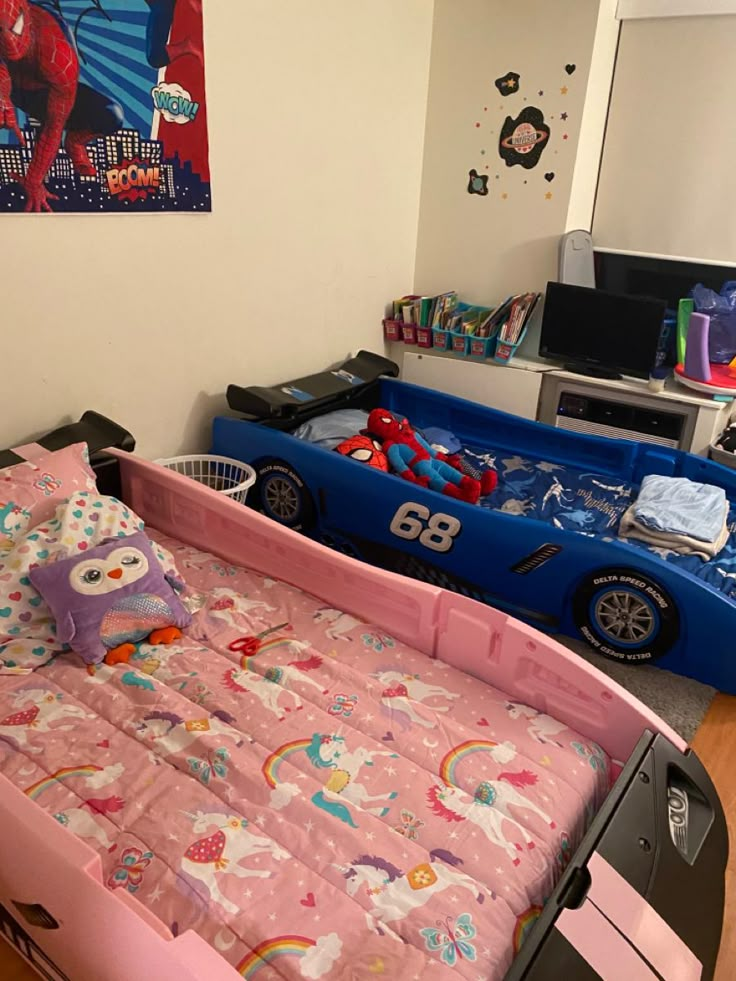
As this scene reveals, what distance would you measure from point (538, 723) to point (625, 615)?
27.6 inches

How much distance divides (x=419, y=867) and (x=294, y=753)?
1.11 ft

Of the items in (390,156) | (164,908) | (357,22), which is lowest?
(164,908)

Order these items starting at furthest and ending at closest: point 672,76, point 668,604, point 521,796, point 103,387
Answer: point 672,76, point 103,387, point 668,604, point 521,796

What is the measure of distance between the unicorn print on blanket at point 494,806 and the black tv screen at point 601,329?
2078 mm

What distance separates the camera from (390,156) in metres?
3.28

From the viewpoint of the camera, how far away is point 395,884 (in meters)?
1.26

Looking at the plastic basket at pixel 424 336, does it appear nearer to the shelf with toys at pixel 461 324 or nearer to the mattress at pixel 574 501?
the shelf with toys at pixel 461 324

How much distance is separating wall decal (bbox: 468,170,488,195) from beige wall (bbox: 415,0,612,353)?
23mm

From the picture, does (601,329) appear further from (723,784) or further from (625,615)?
(723,784)

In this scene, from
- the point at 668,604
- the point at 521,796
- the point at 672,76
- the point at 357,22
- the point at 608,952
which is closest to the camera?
the point at 608,952

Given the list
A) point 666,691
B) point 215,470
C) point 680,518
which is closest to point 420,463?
point 215,470

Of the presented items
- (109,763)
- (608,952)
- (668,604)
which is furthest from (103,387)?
(608,952)

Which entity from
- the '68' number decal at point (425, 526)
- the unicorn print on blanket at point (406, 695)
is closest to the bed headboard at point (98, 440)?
the '68' number decal at point (425, 526)

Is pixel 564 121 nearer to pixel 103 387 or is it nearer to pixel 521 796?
pixel 103 387
